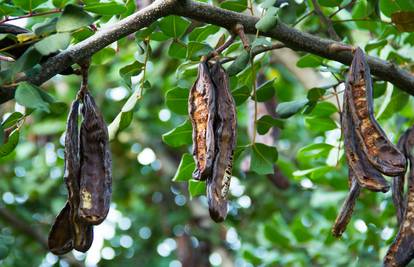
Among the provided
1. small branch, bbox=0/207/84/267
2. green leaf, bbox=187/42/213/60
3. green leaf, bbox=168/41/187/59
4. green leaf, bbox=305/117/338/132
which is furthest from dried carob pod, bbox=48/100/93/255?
small branch, bbox=0/207/84/267

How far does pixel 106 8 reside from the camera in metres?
1.16

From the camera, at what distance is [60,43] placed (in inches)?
38.5

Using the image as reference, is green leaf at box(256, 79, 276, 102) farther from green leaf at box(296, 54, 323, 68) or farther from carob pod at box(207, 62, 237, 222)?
carob pod at box(207, 62, 237, 222)

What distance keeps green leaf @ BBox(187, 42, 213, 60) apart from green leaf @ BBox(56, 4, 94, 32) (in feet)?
0.89

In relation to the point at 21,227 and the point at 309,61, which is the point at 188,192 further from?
the point at 309,61

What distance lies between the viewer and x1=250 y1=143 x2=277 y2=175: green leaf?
56.2 inches

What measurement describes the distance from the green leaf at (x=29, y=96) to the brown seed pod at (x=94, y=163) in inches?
5.2

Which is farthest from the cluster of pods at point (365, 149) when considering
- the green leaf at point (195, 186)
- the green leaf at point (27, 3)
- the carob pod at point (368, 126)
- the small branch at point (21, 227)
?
the small branch at point (21, 227)

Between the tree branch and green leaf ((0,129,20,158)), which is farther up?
the tree branch

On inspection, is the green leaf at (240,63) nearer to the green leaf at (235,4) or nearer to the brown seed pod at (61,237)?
the green leaf at (235,4)

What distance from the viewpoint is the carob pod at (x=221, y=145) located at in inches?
39.8

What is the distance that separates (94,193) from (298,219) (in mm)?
1764

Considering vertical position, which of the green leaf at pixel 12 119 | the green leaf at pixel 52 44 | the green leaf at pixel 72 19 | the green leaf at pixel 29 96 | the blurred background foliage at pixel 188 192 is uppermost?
the green leaf at pixel 72 19

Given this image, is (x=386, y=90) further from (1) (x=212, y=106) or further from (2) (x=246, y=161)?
(2) (x=246, y=161)
